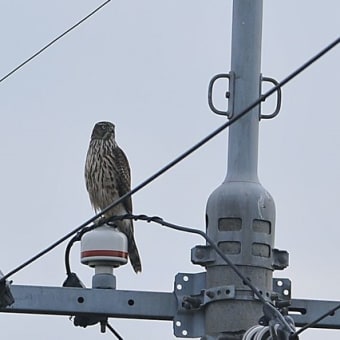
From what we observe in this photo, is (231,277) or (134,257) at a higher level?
(134,257)

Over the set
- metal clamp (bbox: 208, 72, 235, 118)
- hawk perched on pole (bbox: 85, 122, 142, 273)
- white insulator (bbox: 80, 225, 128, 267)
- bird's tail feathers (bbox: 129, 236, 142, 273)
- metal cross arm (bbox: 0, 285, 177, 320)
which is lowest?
Result: metal cross arm (bbox: 0, 285, 177, 320)

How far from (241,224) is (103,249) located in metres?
0.78

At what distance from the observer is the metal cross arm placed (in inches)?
251

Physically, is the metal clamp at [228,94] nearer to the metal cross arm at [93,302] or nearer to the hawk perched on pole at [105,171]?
the metal cross arm at [93,302]

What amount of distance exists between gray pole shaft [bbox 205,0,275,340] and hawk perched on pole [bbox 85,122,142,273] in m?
5.82

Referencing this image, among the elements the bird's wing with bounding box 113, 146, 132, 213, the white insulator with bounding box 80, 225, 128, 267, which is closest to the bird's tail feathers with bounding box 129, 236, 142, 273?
the bird's wing with bounding box 113, 146, 132, 213

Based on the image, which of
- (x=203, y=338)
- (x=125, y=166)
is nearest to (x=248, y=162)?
(x=203, y=338)

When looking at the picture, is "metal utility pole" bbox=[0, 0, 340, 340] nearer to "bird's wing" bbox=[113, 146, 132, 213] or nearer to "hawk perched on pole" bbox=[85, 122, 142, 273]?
"hawk perched on pole" bbox=[85, 122, 142, 273]

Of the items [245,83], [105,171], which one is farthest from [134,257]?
[245,83]

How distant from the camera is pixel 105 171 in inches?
490

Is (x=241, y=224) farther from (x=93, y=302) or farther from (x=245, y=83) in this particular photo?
(x=93, y=302)

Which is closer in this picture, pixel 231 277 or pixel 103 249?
pixel 231 277

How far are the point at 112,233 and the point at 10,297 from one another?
0.67 meters

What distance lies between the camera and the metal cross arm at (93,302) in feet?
20.9
